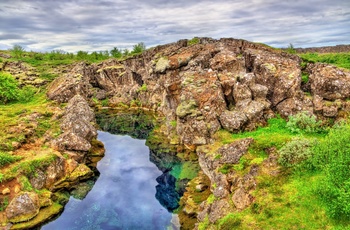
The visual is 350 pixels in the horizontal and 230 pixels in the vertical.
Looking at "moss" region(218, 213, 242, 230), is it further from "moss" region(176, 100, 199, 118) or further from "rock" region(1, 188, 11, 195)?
"rock" region(1, 188, 11, 195)

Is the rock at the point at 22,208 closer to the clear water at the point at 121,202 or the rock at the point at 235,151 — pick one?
the clear water at the point at 121,202

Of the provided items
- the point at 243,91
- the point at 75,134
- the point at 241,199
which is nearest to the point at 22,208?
the point at 75,134

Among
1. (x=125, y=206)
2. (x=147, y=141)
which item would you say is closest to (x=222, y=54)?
(x=147, y=141)

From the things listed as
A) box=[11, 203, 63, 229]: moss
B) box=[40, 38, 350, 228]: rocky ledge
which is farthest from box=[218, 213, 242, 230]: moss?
box=[11, 203, 63, 229]: moss

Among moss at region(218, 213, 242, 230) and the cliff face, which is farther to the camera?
the cliff face

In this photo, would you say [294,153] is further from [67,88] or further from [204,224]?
[67,88]

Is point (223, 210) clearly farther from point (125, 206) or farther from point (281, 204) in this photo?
point (125, 206)

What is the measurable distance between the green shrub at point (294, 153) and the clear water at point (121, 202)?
1532 centimetres

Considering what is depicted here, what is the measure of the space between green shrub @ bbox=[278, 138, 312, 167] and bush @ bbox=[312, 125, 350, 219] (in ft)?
3.05

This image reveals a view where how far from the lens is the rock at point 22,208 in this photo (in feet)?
112

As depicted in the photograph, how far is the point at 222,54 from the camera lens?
6450 centimetres

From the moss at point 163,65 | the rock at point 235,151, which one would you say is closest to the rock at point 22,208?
the rock at point 235,151

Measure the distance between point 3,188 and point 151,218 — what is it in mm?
20236

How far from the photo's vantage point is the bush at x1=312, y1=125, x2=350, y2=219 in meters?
22.5
